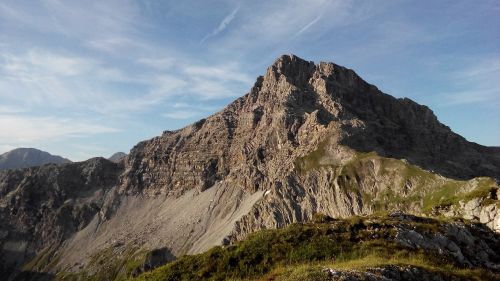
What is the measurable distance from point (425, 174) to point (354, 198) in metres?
35.7

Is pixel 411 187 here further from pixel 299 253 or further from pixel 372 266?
pixel 372 266

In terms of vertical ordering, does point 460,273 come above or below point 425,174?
below

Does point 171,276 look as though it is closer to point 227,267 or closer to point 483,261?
point 227,267

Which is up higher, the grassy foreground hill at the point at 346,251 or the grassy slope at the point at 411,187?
the grassy slope at the point at 411,187

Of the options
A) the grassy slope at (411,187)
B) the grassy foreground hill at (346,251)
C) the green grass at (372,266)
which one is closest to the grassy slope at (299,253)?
the grassy foreground hill at (346,251)

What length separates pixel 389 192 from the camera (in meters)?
179

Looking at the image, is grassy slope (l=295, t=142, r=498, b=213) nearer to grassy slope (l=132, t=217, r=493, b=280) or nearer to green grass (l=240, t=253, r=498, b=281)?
grassy slope (l=132, t=217, r=493, b=280)

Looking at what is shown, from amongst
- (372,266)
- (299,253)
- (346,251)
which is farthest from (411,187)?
(372,266)

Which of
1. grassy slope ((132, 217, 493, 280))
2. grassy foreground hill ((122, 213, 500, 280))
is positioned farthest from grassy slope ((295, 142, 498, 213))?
grassy slope ((132, 217, 493, 280))

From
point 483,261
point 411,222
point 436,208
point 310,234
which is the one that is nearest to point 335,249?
point 310,234

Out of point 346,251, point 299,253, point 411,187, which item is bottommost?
point 299,253

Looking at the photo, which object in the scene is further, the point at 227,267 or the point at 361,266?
the point at 227,267

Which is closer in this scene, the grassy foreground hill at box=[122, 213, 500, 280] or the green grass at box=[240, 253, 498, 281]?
the green grass at box=[240, 253, 498, 281]

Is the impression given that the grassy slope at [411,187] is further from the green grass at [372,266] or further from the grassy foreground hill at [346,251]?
the green grass at [372,266]
